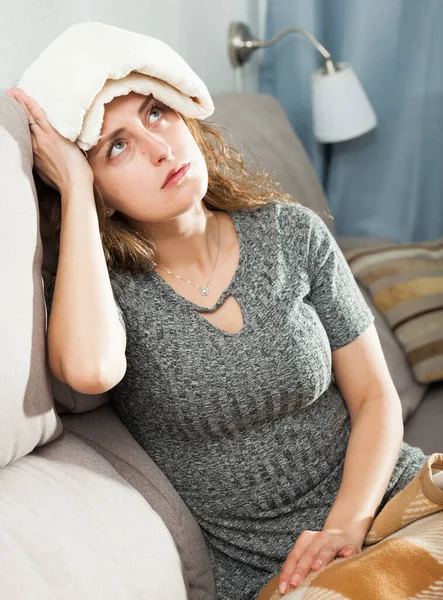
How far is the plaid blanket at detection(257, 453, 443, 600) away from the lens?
3.14ft

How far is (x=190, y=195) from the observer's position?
4.19 feet

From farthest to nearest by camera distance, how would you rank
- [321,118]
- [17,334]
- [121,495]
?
[321,118], [121,495], [17,334]

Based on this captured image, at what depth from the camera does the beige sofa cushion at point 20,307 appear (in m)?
1.07

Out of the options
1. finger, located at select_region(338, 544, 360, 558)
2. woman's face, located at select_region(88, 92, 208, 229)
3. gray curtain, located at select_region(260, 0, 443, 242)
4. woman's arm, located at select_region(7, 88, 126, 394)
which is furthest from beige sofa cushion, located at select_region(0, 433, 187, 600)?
gray curtain, located at select_region(260, 0, 443, 242)

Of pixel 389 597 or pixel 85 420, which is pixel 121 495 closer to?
pixel 85 420

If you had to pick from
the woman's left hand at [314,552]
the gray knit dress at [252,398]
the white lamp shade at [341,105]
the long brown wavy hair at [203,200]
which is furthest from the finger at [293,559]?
the white lamp shade at [341,105]

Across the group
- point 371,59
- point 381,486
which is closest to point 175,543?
point 381,486

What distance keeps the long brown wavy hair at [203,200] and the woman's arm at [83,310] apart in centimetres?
7

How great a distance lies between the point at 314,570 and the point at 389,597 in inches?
7.8

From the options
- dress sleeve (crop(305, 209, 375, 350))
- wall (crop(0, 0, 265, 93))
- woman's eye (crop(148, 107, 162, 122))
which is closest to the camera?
woman's eye (crop(148, 107, 162, 122))

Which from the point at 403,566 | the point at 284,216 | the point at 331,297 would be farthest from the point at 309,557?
the point at 284,216

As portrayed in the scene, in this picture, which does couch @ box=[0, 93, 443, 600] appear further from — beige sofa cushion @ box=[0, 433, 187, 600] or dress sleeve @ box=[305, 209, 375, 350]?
dress sleeve @ box=[305, 209, 375, 350]

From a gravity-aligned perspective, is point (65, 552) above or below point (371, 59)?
below

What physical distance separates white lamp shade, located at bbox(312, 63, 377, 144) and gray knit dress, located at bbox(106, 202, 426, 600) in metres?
1.01
